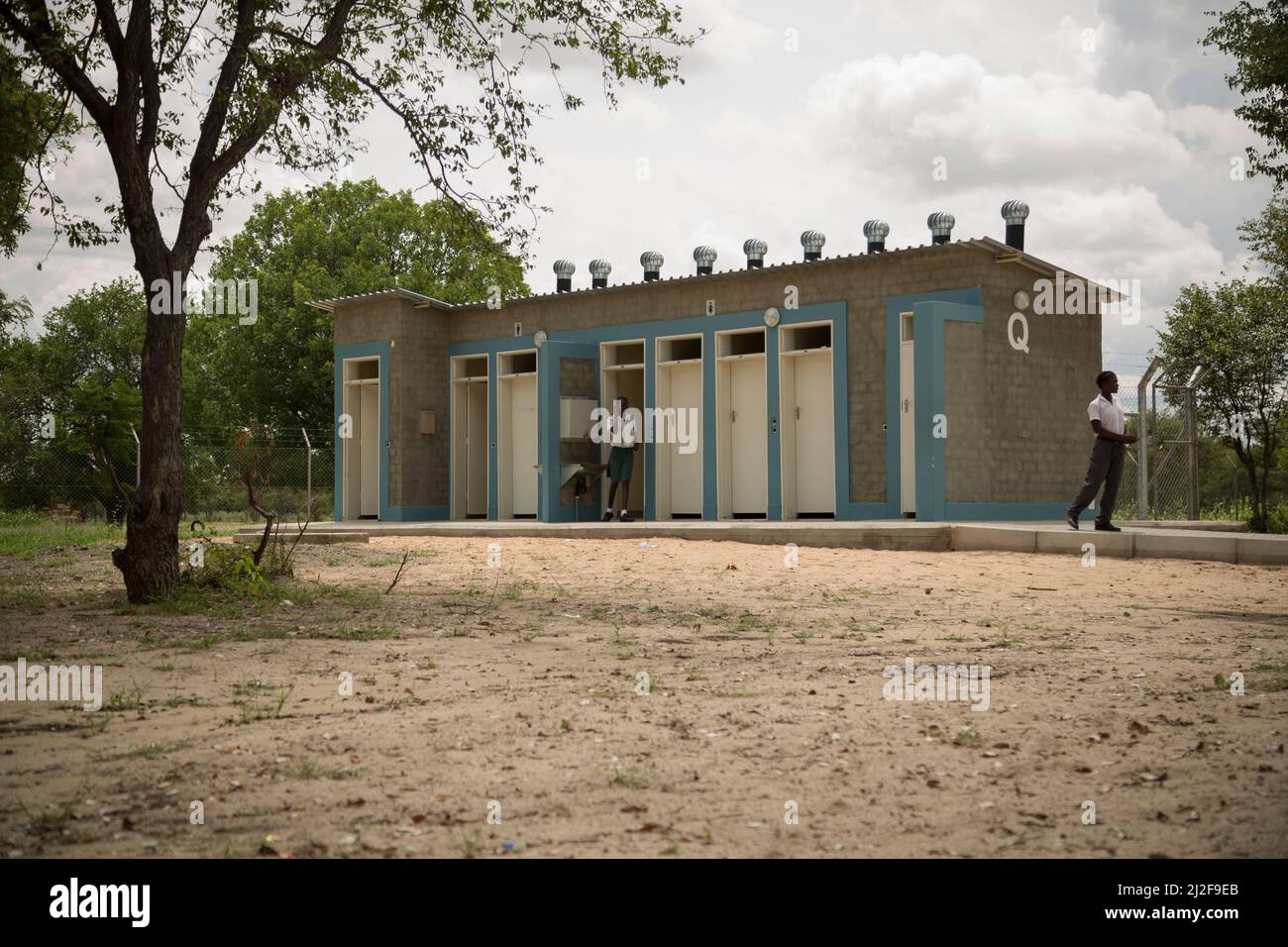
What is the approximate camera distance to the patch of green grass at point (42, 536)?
16.9m

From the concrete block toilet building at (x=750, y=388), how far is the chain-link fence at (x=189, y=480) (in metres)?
2.50

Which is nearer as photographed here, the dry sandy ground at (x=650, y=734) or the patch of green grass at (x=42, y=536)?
the dry sandy ground at (x=650, y=734)

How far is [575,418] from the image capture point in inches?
912

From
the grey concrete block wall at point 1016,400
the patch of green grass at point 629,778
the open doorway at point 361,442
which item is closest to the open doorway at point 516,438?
the open doorway at point 361,442

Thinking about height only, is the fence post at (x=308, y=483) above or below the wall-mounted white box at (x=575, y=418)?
below

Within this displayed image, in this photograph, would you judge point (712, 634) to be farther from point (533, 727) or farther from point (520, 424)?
point (520, 424)

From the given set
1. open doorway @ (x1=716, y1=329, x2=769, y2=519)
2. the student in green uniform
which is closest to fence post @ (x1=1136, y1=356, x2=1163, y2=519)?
open doorway @ (x1=716, y1=329, x2=769, y2=519)

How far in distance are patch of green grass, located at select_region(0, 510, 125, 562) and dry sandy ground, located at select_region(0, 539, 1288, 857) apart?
7.74 meters

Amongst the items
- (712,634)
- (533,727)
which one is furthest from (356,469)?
(533,727)

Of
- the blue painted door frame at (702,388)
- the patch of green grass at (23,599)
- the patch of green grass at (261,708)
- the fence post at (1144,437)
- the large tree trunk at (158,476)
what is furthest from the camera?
the blue painted door frame at (702,388)

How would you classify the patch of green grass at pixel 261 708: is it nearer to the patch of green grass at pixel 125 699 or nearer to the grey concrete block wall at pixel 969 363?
the patch of green grass at pixel 125 699

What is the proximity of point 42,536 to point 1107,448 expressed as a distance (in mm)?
15113

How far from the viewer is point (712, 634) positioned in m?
8.66

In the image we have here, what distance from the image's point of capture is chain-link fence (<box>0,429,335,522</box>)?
25.6 meters
